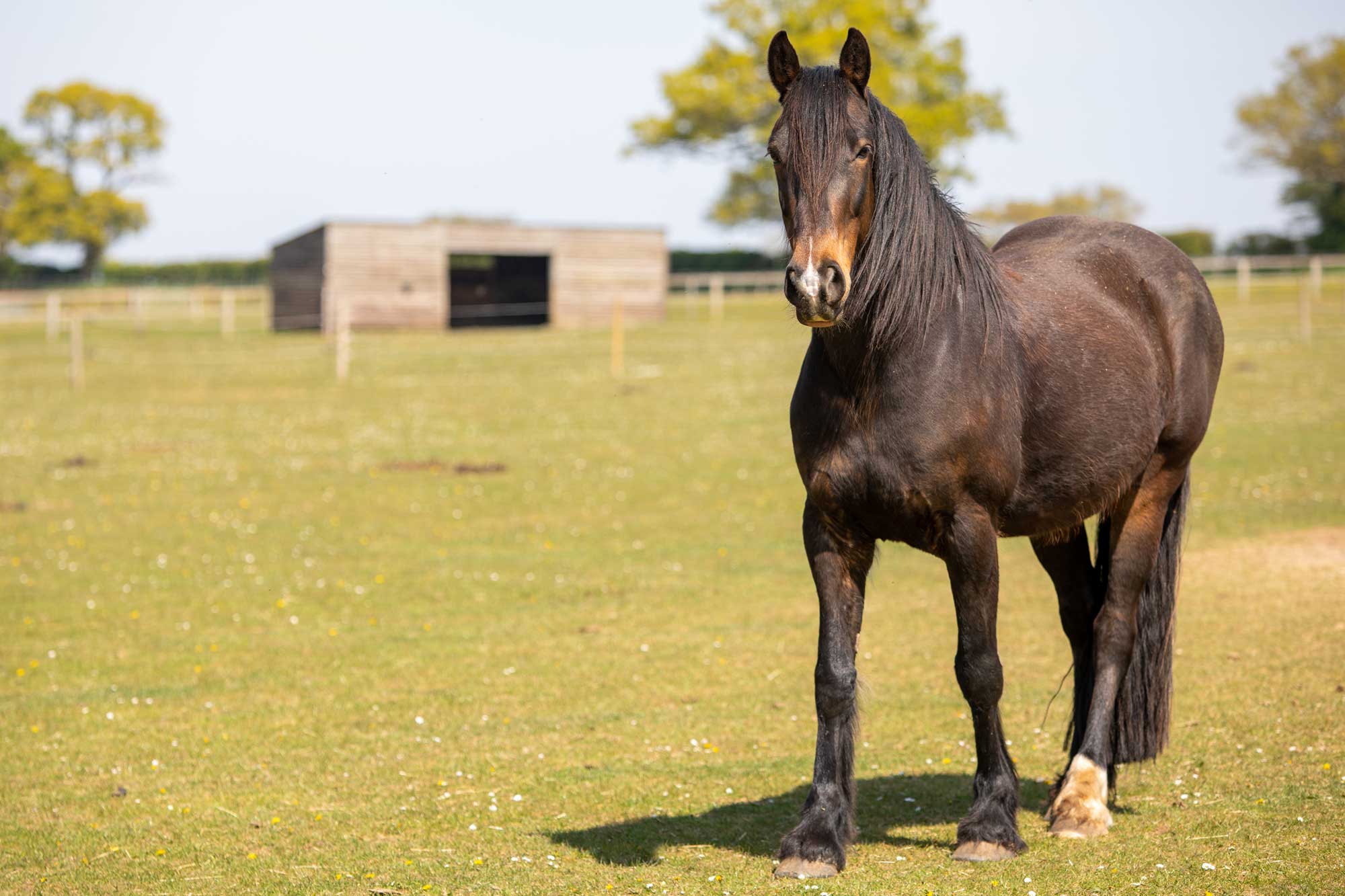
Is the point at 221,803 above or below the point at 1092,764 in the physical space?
below

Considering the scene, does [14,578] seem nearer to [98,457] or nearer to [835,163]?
[98,457]

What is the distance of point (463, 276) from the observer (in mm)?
48094

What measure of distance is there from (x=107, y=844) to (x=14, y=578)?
731 centimetres

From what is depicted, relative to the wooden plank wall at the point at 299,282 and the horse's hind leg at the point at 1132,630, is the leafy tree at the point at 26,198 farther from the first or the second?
the horse's hind leg at the point at 1132,630

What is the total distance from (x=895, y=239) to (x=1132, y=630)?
7.92 feet

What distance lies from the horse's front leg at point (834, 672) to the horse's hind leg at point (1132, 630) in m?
1.18

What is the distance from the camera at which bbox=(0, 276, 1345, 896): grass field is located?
5500 mm

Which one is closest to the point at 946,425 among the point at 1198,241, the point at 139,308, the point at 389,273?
the point at 389,273

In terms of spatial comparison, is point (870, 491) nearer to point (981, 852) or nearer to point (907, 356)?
point (907, 356)

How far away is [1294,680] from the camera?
26.2ft

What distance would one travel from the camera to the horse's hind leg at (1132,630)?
605 centimetres

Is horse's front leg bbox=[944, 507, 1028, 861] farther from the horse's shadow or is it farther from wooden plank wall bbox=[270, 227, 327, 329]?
wooden plank wall bbox=[270, 227, 327, 329]

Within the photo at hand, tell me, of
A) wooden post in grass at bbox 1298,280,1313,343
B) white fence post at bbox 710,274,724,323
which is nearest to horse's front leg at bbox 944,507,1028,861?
wooden post in grass at bbox 1298,280,1313,343

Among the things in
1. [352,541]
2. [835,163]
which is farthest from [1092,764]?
[352,541]
